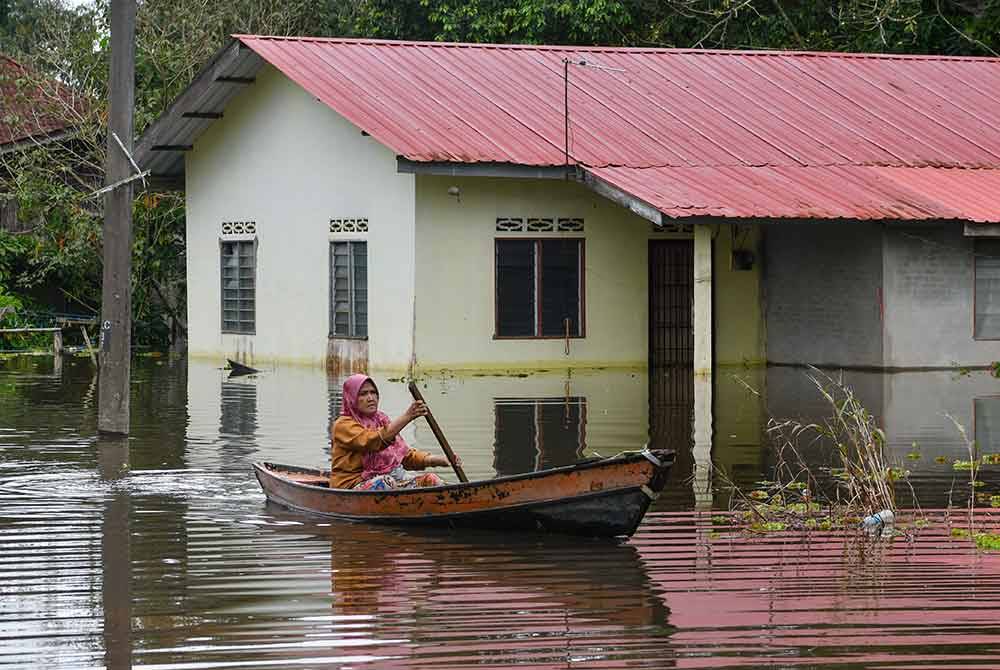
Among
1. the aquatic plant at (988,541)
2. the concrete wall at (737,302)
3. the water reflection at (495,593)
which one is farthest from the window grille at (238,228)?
the aquatic plant at (988,541)

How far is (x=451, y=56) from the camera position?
2952 centimetres

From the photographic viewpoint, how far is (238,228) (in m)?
29.9

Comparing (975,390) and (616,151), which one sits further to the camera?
(616,151)

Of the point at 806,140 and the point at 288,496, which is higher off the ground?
the point at 806,140

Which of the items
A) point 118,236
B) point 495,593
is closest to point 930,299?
point 118,236

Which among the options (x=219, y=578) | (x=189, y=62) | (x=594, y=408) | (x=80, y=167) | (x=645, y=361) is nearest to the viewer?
(x=219, y=578)

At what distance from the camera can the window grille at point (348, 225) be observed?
26875 mm

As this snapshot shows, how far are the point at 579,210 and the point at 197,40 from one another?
1243 centimetres

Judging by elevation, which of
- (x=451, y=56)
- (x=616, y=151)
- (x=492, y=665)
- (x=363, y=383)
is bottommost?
(x=492, y=665)

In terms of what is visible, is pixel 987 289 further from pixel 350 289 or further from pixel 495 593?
pixel 495 593

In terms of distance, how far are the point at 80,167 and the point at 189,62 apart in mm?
4097

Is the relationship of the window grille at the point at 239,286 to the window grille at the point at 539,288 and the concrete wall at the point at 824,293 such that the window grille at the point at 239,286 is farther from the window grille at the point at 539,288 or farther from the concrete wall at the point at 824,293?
the concrete wall at the point at 824,293

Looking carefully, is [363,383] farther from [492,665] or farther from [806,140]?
[806,140]

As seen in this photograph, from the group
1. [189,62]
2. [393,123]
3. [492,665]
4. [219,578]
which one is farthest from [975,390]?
[189,62]
